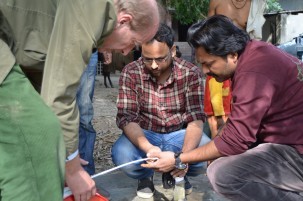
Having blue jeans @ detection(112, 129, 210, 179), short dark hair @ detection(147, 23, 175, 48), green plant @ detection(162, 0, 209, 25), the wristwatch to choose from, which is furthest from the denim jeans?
green plant @ detection(162, 0, 209, 25)

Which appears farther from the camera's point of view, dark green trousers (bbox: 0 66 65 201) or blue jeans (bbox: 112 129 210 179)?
blue jeans (bbox: 112 129 210 179)

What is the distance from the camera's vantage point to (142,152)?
9.83 feet

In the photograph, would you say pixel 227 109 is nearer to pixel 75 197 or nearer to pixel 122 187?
pixel 122 187

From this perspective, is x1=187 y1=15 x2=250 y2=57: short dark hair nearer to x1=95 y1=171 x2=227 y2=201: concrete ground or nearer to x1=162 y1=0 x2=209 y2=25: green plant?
x1=95 y1=171 x2=227 y2=201: concrete ground

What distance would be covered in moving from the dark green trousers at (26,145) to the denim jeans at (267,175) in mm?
1363

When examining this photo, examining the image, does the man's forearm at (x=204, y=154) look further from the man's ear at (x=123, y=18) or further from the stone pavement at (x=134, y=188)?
the man's ear at (x=123, y=18)

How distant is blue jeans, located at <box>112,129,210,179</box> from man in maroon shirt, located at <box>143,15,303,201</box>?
356mm

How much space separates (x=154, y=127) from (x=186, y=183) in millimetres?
474

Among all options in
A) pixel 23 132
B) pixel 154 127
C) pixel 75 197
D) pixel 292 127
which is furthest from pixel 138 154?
pixel 23 132

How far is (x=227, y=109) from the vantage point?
359cm

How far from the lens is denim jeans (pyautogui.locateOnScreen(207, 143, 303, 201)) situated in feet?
8.22

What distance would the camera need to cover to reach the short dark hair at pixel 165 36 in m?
2.95

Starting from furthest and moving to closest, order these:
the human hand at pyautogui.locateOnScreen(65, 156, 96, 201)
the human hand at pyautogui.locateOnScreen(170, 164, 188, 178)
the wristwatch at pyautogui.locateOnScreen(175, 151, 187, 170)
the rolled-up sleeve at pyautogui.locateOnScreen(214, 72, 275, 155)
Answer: the human hand at pyautogui.locateOnScreen(170, 164, 188, 178), the wristwatch at pyautogui.locateOnScreen(175, 151, 187, 170), the rolled-up sleeve at pyautogui.locateOnScreen(214, 72, 275, 155), the human hand at pyautogui.locateOnScreen(65, 156, 96, 201)

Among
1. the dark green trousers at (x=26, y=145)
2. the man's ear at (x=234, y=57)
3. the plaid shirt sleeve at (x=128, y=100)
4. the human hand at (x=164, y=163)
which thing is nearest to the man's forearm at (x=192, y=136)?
the human hand at (x=164, y=163)
